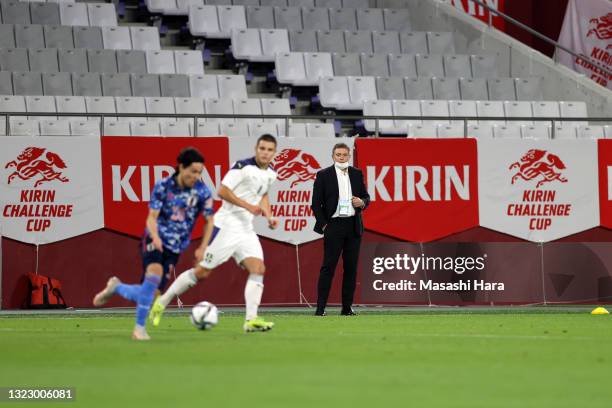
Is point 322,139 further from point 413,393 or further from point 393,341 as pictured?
point 413,393

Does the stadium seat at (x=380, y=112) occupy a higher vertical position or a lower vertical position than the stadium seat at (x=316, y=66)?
lower

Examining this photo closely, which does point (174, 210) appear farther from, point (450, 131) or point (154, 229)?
point (450, 131)

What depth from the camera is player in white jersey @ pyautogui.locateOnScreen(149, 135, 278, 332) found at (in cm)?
1359

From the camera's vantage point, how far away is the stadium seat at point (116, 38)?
26062 millimetres

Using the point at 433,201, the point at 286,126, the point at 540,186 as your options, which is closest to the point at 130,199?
the point at 286,126

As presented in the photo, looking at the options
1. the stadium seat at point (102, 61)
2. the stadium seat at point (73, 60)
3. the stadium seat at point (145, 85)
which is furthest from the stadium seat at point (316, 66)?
the stadium seat at point (73, 60)

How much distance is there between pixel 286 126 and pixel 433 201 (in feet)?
9.46

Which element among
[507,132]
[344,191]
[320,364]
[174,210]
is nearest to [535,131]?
[507,132]

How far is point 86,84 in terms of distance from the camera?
2431 cm

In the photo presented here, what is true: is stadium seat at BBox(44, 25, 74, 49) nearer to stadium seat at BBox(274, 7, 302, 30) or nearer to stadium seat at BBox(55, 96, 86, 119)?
stadium seat at BBox(55, 96, 86, 119)

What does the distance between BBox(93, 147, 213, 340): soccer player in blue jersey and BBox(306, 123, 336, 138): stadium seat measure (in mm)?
10971

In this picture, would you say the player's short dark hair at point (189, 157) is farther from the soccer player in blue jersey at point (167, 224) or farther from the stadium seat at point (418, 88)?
the stadium seat at point (418, 88)

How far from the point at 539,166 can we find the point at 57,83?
9351mm

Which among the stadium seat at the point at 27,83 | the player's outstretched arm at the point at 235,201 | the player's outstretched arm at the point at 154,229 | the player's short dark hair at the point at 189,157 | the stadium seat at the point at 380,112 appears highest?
the stadium seat at the point at 27,83
